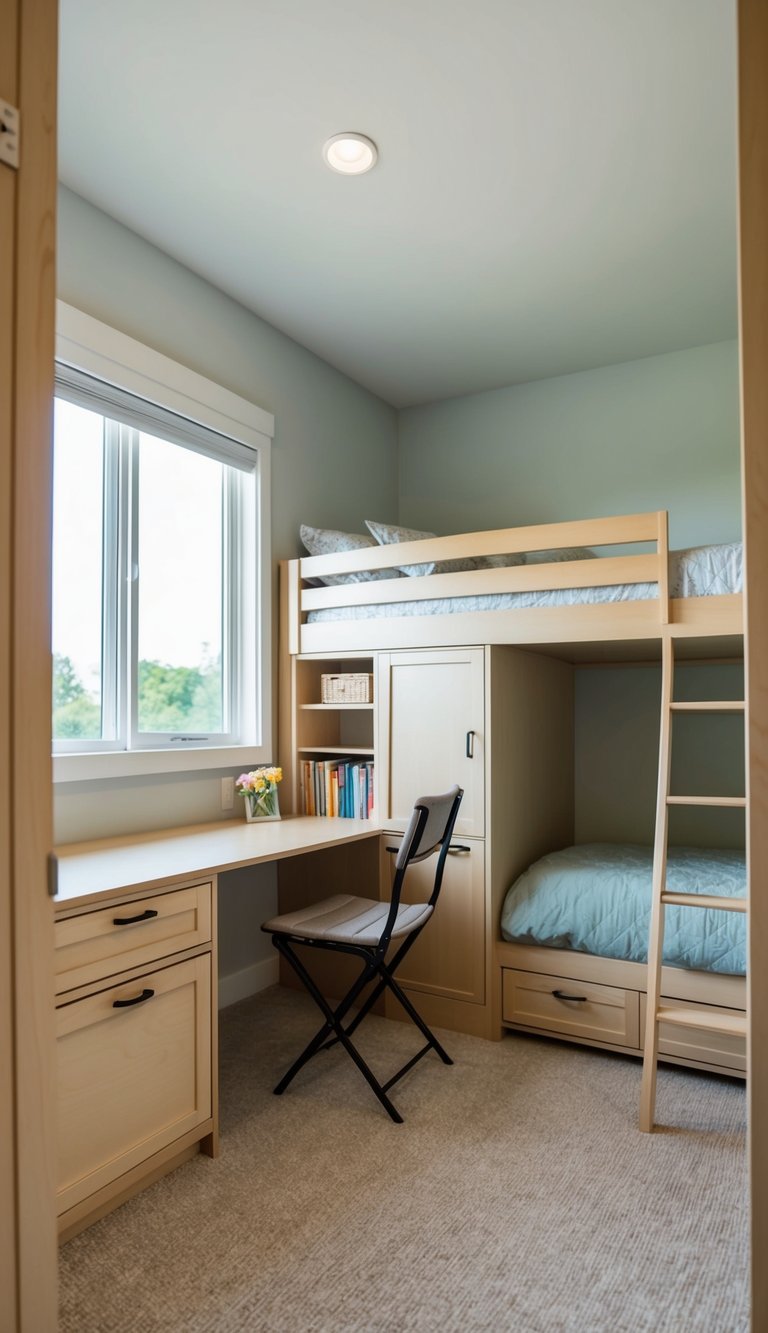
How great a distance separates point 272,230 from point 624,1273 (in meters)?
3.05

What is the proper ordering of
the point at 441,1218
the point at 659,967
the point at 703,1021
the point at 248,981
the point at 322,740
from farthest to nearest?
the point at 322,740 → the point at 248,981 → the point at 659,967 → the point at 703,1021 → the point at 441,1218

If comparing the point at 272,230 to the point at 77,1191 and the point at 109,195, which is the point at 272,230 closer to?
the point at 109,195

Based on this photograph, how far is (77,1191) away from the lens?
167cm

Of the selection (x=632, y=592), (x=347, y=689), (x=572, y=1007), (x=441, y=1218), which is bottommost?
(x=441, y=1218)

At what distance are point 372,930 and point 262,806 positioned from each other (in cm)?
87

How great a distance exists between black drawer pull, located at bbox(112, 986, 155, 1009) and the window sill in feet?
2.25

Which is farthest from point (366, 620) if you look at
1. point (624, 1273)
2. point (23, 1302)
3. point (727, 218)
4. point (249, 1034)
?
point (23, 1302)

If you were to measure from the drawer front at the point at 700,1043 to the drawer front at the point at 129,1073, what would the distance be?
1.38m

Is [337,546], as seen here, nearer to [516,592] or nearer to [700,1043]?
[516,592]

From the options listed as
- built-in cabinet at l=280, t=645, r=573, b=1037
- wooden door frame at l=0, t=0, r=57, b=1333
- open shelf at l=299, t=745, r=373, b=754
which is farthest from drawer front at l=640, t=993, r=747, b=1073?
wooden door frame at l=0, t=0, r=57, b=1333

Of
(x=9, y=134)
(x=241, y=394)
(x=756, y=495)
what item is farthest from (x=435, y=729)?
(x=9, y=134)

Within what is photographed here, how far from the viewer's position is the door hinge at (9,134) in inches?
36.2

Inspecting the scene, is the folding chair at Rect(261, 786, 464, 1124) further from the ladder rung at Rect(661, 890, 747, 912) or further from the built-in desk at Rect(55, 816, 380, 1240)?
the ladder rung at Rect(661, 890, 747, 912)

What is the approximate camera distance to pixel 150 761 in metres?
2.64
